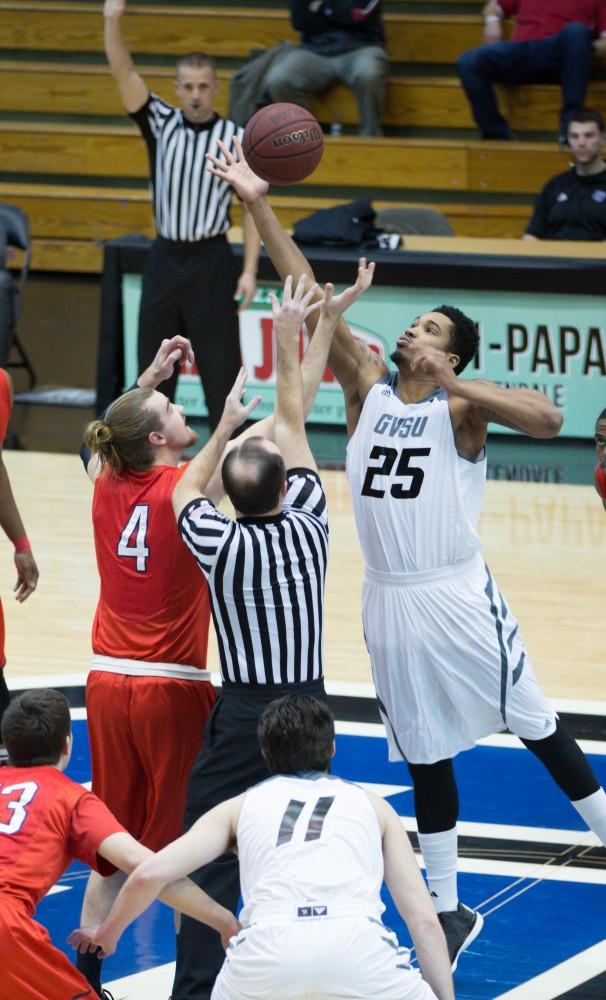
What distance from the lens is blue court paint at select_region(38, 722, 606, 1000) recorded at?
4.30 metres

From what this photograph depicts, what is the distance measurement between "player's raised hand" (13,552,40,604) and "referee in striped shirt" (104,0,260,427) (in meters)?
3.50

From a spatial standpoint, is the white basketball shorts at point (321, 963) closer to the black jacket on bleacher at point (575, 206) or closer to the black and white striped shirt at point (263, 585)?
the black and white striped shirt at point (263, 585)

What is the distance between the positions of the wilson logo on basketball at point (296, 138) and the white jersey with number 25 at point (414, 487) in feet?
4.53

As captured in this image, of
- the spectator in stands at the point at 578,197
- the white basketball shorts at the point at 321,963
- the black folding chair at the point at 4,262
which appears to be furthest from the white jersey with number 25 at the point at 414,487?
the black folding chair at the point at 4,262

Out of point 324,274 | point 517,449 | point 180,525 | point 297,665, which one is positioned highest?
point 180,525

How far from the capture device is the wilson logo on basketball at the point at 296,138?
5.58m

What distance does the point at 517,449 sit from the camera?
10281 mm

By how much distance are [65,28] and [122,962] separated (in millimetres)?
12856

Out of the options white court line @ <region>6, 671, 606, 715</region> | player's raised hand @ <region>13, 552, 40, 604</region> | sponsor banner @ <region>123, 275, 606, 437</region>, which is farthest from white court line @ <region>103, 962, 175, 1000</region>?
sponsor banner @ <region>123, 275, 606, 437</region>

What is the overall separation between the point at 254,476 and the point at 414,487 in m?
0.82

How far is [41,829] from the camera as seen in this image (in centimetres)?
348

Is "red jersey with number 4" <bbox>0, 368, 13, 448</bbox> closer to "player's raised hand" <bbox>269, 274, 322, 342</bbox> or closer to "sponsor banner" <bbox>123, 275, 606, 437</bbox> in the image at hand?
"player's raised hand" <bbox>269, 274, 322, 342</bbox>

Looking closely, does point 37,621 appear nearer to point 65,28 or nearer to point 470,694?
point 470,694

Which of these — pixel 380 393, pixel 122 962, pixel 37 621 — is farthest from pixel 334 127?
pixel 122 962
